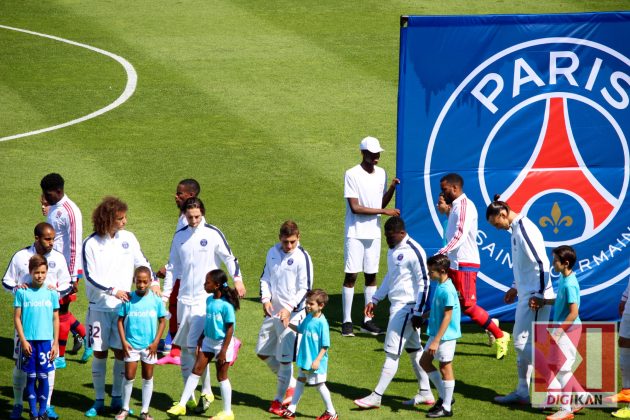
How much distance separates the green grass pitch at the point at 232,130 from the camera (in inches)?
486

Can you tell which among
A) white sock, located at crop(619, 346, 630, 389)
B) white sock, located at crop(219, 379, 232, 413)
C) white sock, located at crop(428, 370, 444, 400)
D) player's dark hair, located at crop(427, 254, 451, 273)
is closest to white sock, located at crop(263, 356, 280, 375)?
white sock, located at crop(219, 379, 232, 413)

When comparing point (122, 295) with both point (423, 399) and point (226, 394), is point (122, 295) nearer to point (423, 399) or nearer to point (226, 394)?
point (226, 394)

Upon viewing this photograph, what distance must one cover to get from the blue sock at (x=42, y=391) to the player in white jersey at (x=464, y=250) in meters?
4.71

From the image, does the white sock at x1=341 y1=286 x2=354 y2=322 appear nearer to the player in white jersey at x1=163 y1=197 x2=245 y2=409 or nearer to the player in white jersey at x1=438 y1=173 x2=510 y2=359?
the player in white jersey at x1=438 y1=173 x2=510 y2=359

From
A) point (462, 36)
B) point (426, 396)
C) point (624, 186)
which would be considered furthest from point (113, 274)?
point (624, 186)

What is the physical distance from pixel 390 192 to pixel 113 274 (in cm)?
392

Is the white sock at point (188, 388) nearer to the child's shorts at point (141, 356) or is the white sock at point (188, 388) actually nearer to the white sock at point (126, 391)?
the child's shorts at point (141, 356)

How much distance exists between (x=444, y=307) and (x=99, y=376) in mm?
Answer: 3598

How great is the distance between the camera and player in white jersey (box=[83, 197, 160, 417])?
1095cm

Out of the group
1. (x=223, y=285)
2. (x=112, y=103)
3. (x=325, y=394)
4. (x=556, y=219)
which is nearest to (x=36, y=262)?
(x=223, y=285)

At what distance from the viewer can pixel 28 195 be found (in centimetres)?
1788

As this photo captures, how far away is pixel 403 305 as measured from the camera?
11.4 meters

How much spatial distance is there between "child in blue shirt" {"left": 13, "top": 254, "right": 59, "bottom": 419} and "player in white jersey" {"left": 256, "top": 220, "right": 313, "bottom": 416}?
218 cm

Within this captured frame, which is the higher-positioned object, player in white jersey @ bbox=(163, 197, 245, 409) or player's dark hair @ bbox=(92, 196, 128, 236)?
player's dark hair @ bbox=(92, 196, 128, 236)
